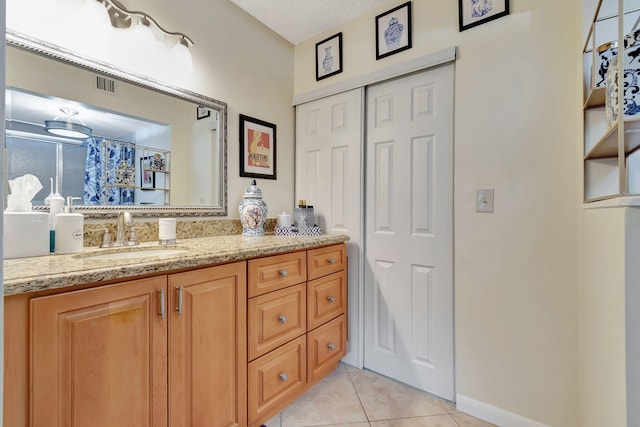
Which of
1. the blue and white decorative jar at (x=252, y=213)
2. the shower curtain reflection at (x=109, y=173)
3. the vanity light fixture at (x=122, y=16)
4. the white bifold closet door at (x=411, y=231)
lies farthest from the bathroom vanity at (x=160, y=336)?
the vanity light fixture at (x=122, y=16)

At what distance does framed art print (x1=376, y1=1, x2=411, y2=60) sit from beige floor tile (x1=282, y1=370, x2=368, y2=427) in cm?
204

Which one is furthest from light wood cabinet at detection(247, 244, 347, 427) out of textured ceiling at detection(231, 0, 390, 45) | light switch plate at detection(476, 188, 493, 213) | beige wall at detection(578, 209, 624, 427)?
textured ceiling at detection(231, 0, 390, 45)

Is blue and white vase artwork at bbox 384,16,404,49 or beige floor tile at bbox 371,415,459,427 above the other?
blue and white vase artwork at bbox 384,16,404,49

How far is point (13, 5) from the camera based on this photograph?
1.14 m

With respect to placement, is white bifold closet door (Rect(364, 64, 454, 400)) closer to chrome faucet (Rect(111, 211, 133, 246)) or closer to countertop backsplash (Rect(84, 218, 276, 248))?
countertop backsplash (Rect(84, 218, 276, 248))

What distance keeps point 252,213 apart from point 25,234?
0.98 metres

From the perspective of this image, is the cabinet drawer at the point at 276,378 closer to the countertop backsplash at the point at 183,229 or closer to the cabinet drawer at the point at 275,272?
the cabinet drawer at the point at 275,272

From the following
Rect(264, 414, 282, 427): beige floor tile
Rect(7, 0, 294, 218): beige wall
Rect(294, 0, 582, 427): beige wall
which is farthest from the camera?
Rect(7, 0, 294, 218): beige wall

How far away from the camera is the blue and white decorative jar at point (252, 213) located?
5.90 ft

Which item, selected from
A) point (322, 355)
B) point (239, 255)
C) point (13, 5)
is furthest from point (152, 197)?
point (322, 355)

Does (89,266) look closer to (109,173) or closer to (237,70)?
(109,173)

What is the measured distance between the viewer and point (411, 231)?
5.82 ft

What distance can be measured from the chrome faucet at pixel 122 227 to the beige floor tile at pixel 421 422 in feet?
4.88

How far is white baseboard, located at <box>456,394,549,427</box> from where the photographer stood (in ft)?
4.61
